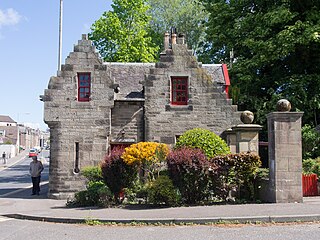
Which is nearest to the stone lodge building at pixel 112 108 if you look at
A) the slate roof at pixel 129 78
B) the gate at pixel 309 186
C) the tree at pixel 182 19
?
the slate roof at pixel 129 78

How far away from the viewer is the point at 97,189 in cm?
1426

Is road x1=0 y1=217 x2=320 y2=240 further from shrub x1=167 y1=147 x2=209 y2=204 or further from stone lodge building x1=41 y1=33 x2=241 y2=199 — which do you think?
stone lodge building x1=41 y1=33 x2=241 y2=199

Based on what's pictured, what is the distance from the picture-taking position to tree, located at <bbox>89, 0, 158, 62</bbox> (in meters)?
33.4

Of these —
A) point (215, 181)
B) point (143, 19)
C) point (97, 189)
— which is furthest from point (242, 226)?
point (143, 19)

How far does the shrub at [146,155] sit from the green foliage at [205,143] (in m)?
1.30

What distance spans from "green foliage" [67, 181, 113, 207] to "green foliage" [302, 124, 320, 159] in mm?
11042

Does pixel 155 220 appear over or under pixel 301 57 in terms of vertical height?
under

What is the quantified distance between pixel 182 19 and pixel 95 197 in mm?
32561

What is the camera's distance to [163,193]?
12.8 meters

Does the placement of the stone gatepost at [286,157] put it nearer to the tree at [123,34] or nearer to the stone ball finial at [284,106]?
the stone ball finial at [284,106]

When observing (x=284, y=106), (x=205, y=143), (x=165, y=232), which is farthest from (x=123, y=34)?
(x=165, y=232)

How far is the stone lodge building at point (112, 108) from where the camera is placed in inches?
738

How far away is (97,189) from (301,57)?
14.8m

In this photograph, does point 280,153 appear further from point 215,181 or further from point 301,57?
point 301,57
